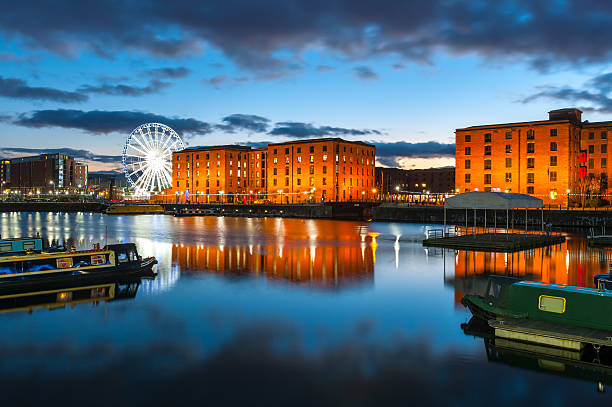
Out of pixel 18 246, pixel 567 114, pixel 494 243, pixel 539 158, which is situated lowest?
pixel 494 243

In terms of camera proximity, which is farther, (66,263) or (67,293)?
(66,263)

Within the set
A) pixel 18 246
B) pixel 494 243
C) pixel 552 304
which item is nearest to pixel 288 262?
pixel 18 246

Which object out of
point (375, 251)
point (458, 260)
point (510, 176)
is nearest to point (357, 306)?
point (458, 260)

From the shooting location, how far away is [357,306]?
20.8 m

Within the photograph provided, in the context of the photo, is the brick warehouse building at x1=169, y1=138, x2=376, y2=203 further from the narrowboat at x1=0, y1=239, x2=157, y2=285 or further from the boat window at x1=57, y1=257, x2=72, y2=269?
the boat window at x1=57, y1=257, x2=72, y2=269

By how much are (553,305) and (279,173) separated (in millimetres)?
119289

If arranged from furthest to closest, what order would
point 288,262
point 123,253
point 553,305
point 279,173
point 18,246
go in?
point 279,173
point 288,262
point 123,253
point 18,246
point 553,305

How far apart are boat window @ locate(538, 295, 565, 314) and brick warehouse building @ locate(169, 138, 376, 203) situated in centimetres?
10689

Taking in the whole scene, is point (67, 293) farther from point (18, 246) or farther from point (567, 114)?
point (567, 114)

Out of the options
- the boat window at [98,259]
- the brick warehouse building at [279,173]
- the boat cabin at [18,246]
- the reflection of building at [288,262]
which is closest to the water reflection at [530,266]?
the reflection of building at [288,262]

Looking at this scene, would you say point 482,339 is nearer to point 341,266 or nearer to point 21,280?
point 341,266

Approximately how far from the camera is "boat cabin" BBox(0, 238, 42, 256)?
27.6m

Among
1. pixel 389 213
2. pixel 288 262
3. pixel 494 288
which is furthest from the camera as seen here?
pixel 389 213

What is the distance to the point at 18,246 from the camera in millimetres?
28078
